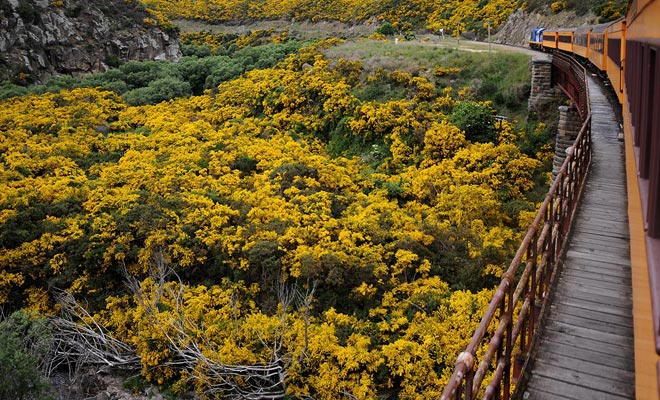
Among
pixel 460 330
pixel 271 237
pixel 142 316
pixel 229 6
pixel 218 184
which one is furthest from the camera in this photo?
pixel 229 6

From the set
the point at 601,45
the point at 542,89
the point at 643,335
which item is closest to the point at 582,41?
the point at 542,89

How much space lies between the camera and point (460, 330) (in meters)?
10.1

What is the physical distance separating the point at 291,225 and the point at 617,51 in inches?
366

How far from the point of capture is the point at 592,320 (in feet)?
16.2

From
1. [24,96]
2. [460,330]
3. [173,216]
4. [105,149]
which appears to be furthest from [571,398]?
[24,96]

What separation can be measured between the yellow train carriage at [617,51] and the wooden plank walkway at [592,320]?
4.73 metres

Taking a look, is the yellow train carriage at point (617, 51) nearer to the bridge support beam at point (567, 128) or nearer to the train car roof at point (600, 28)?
the train car roof at point (600, 28)

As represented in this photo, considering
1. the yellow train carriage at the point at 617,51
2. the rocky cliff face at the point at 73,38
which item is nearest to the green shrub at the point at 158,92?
the rocky cliff face at the point at 73,38

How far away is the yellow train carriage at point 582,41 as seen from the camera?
17531 millimetres

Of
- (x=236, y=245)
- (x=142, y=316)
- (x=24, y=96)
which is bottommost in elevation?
(x=142, y=316)

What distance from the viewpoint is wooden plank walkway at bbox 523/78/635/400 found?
4168 millimetres

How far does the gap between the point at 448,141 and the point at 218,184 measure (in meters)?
8.66

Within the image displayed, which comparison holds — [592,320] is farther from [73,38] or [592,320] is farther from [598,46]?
[73,38]

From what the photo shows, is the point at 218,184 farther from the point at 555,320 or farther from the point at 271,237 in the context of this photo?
the point at 555,320
